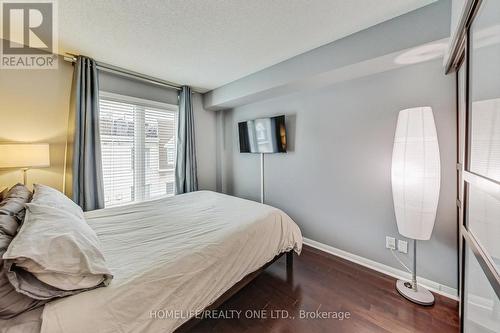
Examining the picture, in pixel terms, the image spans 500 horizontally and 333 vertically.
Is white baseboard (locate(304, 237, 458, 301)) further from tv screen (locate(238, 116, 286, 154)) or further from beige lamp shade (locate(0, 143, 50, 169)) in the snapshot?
beige lamp shade (locate(0, 143, 50, 169))

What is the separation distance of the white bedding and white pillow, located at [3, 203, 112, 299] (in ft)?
0.22

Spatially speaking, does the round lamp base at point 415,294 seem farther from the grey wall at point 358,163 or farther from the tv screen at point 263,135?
the tv screen at point 263,135

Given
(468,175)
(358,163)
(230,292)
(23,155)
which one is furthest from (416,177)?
(23,155)

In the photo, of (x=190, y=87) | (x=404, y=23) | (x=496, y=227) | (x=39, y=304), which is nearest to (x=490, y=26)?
(x=496, y=227)

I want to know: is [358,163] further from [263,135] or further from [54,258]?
[54,258]

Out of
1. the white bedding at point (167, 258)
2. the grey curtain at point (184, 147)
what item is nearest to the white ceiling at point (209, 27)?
the grey curtain at point (184, 147)

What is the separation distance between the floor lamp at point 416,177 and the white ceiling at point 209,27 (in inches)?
38.6

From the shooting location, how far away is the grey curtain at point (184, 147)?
338 centimetres

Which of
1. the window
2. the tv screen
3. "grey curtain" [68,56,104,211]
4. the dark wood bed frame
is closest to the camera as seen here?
the dark wood bed frame

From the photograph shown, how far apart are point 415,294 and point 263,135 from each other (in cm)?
257

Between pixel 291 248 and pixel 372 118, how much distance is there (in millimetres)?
1740

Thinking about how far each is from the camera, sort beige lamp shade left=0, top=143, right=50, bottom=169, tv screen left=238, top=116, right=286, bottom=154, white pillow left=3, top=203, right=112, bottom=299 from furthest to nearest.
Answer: tv screen left=238, top=116, right=286, bottom=154 < beige lamp shade left=0, top=143, right=50, bottom=169 < white pillow left=3, top=203, right=112, bottom=299

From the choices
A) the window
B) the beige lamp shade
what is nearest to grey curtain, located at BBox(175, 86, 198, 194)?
the window

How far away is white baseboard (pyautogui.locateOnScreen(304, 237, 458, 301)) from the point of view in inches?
70.7
